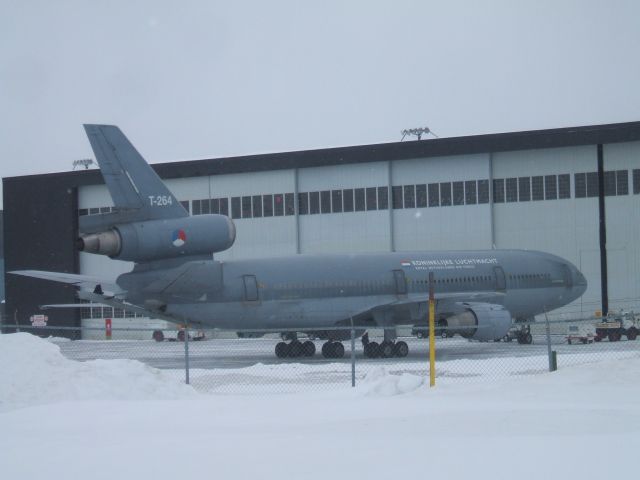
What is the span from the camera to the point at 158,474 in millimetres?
7773

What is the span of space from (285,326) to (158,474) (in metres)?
19.9

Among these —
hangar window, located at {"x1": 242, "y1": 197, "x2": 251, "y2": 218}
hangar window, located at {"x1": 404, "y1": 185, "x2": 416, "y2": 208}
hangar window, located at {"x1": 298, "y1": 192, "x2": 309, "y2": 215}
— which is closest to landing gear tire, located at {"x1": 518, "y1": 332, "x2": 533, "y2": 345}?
hangar window, located at {"x1": 404, "y1": 185, "x2": 416, "y2": 208}

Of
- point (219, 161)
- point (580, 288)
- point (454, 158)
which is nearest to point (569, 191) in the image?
point (454, 158)

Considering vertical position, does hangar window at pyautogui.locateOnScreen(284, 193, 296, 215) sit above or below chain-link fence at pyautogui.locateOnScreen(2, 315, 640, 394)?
above

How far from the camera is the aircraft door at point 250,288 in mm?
26859

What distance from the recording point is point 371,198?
44.7 m

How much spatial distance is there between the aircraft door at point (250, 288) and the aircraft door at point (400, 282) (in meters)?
4.89

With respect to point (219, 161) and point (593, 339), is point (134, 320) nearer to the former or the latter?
point (219, 161)

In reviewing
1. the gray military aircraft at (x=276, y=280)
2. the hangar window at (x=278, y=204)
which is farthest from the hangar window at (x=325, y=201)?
the gray military aircraft at (x=276, y=280)

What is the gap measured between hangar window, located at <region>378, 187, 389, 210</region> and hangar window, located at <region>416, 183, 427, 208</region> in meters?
1.59

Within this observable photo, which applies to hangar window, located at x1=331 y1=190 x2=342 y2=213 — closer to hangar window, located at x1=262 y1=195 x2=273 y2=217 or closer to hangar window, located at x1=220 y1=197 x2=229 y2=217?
hangar window, located at x1=262 y1=195 x2=273 y2=217

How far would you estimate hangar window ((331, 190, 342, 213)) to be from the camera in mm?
45125

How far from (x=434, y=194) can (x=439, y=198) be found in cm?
35

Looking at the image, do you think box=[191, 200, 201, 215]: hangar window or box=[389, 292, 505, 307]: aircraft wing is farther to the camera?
box=[191, 200, 201, 215]: hangar window
